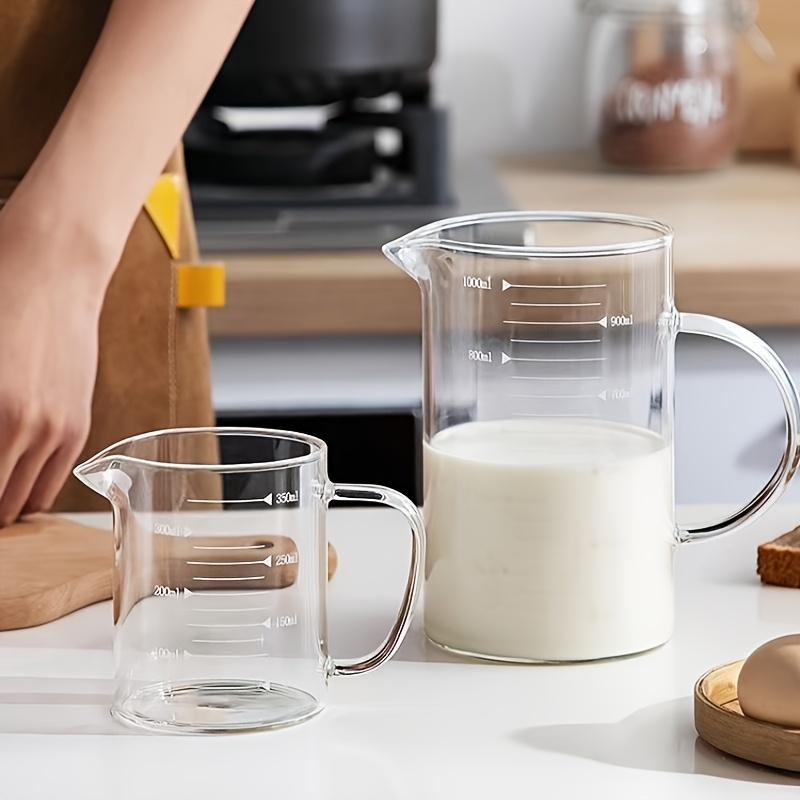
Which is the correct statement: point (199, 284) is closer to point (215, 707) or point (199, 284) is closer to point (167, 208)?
point (167, 208)

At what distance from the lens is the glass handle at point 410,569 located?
645 millimetres

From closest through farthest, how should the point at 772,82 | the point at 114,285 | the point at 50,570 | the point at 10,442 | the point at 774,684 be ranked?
the point at 774,684 < the point at 50,570 < the point at 10,442 < the point at 114,285 < the point at 772,82

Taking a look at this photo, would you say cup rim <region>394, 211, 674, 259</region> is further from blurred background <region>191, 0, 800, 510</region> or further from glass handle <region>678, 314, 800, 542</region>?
blurred background <region>191, 0, 800, 510</region>

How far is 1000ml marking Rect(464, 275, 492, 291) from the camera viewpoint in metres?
0.70

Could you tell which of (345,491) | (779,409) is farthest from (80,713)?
(779,409)

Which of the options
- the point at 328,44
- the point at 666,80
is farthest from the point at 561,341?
the point at 666,80

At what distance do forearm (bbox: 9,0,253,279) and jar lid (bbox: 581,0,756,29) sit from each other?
1.01 metres

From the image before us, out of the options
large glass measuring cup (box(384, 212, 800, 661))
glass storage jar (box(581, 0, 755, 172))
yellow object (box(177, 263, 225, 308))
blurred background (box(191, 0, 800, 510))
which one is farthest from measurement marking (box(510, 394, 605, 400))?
glass storage jar (box(581, 0, 755, 172))

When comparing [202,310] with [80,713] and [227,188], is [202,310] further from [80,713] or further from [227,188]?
[80,713]

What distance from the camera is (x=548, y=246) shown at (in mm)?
695

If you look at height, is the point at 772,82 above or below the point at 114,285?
above

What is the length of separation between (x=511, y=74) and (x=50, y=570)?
151cm

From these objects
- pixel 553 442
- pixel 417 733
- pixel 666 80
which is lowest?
pixel 417 733

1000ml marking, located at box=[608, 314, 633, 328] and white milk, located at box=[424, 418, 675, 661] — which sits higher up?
1000ml marking, located at box=[608, 314, 633, 328]
